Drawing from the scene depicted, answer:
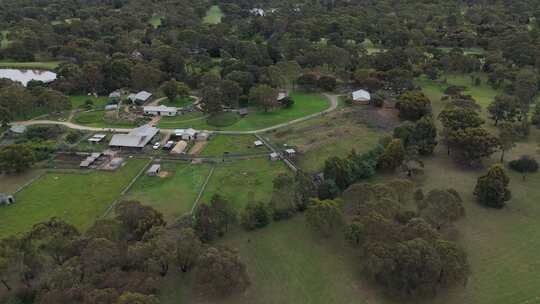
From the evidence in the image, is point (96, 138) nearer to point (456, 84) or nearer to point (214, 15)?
point (456, 84)

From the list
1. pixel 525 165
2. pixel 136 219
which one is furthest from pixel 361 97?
pixel 136 219

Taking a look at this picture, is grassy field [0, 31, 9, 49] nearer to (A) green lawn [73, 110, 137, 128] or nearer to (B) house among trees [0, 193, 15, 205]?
(A) green lawn [73, 110, 137, 128]

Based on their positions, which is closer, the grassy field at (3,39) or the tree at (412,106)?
the tree at (412,106)

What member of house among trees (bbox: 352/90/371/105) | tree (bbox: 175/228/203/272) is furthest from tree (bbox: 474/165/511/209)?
tree (bbox: 175/228/203/272)

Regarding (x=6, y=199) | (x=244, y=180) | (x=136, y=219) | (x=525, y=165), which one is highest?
(x=136, y=219)

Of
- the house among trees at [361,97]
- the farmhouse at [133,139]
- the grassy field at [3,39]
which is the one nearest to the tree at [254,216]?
the farmhouse at [133,139]

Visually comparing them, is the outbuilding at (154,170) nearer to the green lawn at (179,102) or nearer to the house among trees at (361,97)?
the green lawn at (179,102)

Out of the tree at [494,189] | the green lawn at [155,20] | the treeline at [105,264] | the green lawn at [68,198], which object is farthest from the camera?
the green lawn at [155,20]
